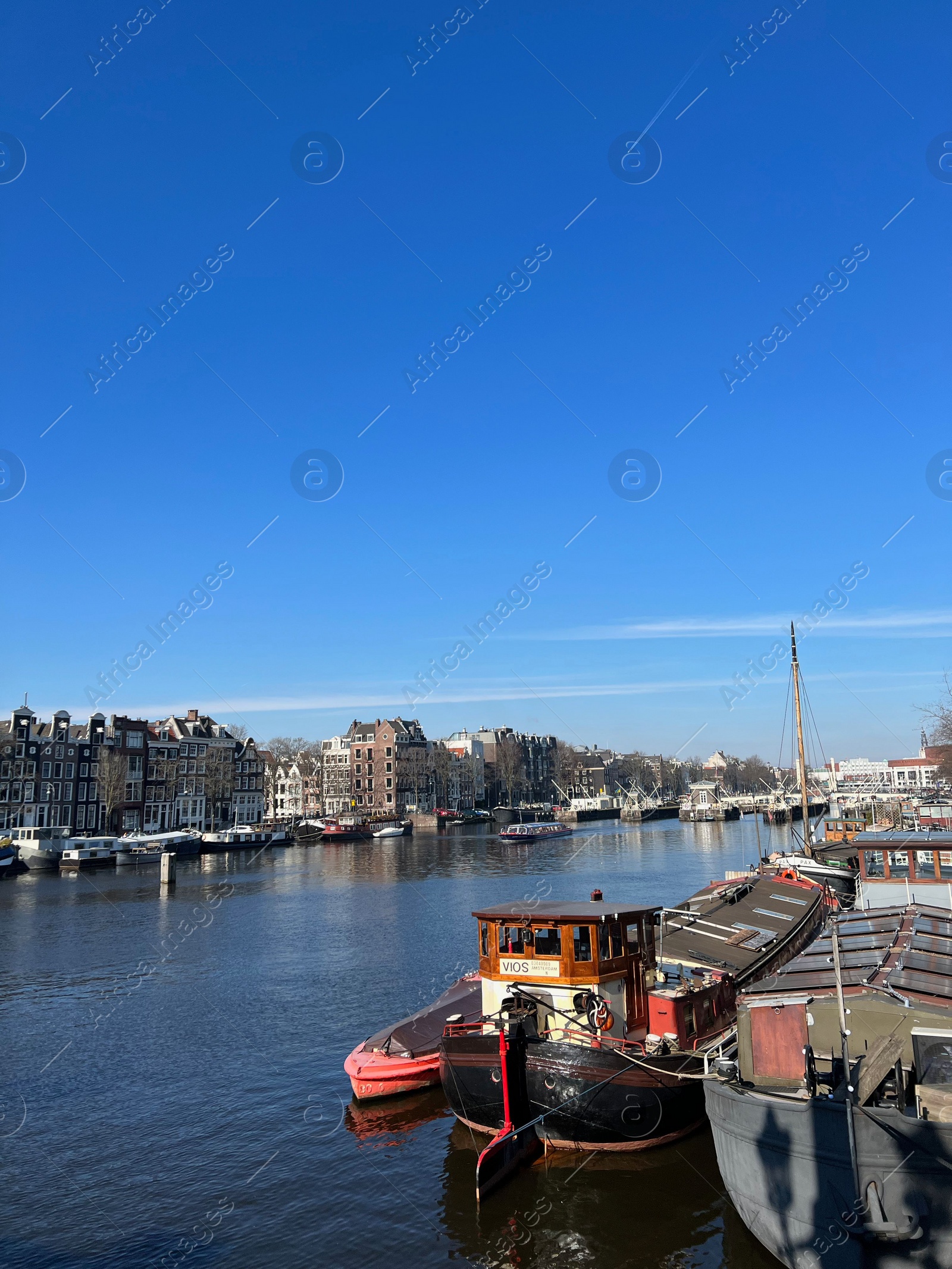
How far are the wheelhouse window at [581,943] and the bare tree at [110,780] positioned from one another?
351 ft

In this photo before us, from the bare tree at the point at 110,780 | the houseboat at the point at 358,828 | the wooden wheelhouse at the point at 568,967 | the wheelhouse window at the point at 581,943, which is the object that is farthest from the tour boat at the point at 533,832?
the wheelhouse window at the point at 581,943

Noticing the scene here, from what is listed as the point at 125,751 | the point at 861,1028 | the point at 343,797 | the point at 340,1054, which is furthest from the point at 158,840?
the point at 861,1028

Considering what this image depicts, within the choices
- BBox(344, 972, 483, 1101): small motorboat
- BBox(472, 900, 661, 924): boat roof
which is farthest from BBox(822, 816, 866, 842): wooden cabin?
BBox(472, 900, 661, 924): boat roof

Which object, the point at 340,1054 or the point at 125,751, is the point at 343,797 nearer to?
the point at 125,751

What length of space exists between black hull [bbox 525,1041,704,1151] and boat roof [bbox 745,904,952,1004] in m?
3.75

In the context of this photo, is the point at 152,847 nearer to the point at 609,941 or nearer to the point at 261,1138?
the point at 261,1138

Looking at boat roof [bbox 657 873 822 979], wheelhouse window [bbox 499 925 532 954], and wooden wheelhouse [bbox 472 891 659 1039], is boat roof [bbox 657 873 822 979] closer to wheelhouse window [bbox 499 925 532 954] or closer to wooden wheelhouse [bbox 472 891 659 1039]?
wooden wheelhouse [bbox 472 891 659 1039]

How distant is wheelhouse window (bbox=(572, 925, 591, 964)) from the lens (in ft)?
73.6

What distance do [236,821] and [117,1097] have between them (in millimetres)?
125368

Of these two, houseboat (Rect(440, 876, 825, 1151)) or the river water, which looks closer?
the river water

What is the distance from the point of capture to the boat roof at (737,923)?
2744cm

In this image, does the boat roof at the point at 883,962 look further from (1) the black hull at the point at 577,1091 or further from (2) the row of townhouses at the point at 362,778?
(2) the row of townhouses at the point at 362,778

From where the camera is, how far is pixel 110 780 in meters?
116

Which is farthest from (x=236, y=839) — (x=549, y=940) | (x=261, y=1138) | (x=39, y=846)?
(x=549, y=940)
